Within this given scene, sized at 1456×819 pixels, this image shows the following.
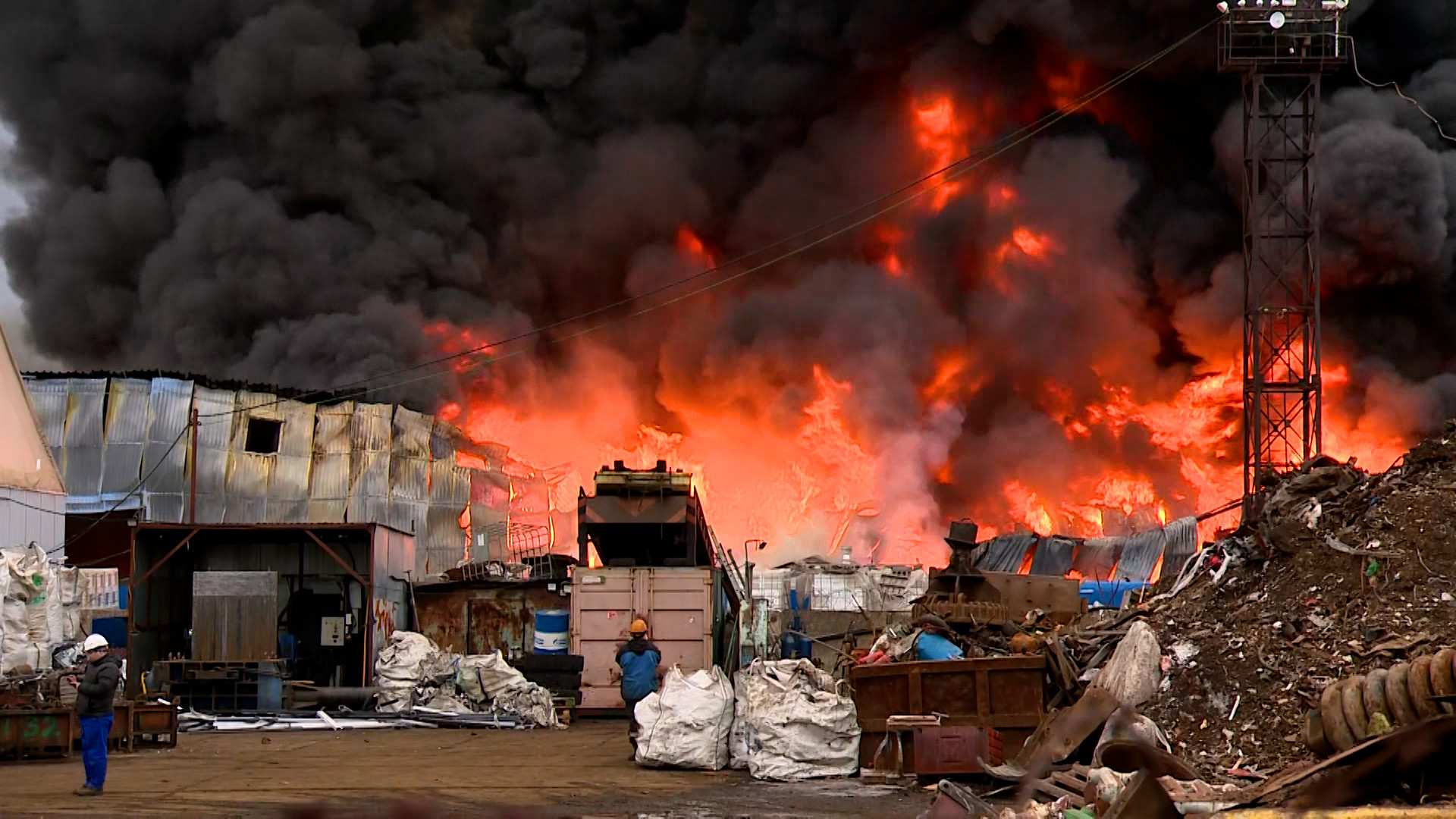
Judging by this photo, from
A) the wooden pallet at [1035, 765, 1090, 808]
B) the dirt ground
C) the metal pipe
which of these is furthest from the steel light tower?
the metal pipe

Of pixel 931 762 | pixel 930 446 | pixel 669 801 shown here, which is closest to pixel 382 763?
pixel 669 801

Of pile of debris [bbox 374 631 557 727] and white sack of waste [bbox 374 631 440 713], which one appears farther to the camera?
white sack of waste [bbox 374 631 440 713]

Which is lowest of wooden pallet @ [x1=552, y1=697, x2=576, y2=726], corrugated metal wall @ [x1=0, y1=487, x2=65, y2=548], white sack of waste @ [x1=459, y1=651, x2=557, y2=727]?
wooden pallet @ [x1=552, y1=697, x2=576, y2=726]

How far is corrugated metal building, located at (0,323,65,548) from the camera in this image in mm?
27875

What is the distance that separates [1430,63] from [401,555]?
123 ft

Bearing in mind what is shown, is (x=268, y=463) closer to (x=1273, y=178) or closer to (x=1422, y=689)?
(x=1273, y=178)

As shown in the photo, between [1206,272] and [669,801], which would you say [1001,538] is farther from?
[669,801]

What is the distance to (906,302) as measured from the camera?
5400cm

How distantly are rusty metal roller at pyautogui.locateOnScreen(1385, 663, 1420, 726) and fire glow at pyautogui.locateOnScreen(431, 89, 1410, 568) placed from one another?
3461cm

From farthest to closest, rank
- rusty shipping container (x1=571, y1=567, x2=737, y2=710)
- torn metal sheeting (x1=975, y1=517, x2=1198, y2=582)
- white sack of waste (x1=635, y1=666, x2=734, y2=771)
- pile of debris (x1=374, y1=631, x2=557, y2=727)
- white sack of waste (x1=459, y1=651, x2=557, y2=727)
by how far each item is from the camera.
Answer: torn metal sheeting (x1=975, y1=517, x2=1198, y2=582) < rusty shipping container (x1=571, y1=567, x2=737, y2=710) < pile of debris (x1=374, y1=631, x2=557, y2=727) < white sack of waste (x1=459, y1=651, x2=557, y2=727) < white sack of waste (x1=635, y1=666, x2=734, y2=771)

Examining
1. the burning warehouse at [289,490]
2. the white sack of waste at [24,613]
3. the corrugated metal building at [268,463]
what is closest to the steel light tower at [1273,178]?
the burning warehouse at [289,490]

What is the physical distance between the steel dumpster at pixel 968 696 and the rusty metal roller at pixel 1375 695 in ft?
15.0

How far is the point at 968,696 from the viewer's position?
14641 mm

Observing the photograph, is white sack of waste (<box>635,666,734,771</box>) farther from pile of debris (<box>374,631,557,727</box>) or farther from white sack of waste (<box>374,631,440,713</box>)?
white sack of waste (<box>374,631,440,713</box>)
